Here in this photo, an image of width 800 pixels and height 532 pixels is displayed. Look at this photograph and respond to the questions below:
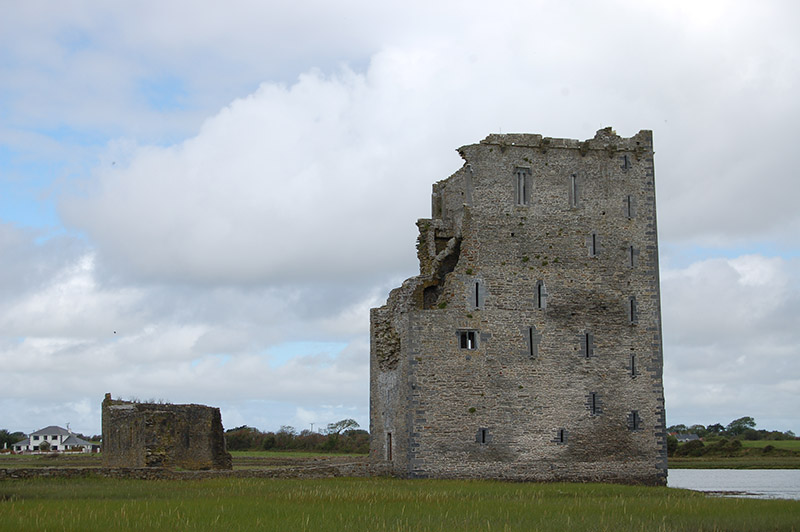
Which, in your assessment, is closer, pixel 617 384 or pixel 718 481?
pixel 617 384

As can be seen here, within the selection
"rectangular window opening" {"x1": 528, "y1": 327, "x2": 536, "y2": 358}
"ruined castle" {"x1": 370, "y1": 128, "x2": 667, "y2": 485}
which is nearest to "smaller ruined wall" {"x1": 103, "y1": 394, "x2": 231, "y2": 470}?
"ruined castle" {"x1": 370, "y1": 128, "x2": 667, "y2": 485}

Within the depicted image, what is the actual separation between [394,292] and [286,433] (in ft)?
138

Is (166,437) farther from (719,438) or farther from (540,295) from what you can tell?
(719,438)

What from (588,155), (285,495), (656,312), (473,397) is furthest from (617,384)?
(285,495)

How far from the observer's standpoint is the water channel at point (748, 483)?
37938mm

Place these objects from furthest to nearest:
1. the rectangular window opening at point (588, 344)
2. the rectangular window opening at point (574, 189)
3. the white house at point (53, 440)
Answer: the white house at point (53, 440), the rectangular window opening at point (574, 189), the rectangular window opening at point (588, 344)

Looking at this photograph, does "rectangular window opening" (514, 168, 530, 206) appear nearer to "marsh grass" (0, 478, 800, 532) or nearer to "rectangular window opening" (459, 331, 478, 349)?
"rectangular window opening" (459, 331, 478, 349)

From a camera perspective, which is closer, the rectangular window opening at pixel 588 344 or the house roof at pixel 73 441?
the rectangular window opening at pixel 588 344

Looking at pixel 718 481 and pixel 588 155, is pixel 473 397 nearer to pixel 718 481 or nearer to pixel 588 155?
pixel 588 155

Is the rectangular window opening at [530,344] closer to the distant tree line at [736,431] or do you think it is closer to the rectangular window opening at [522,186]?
the rectangular window opening at [522,186]

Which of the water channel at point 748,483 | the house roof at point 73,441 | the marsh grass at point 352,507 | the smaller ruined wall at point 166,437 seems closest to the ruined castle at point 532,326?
the water channel at point 748,483

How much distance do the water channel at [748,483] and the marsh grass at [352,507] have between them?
8.51 meters

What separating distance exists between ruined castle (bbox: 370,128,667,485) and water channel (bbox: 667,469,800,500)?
13.2 feet

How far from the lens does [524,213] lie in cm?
3700
